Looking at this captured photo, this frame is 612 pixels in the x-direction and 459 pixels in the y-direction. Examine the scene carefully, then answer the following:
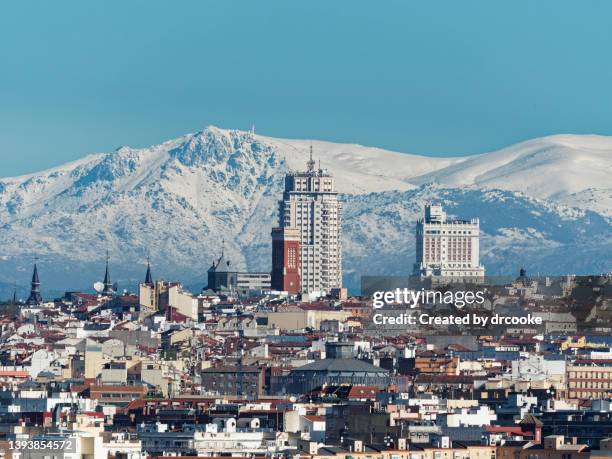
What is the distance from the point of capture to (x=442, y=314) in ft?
438

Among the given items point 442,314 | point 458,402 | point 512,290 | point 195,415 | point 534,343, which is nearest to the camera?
point 195,415

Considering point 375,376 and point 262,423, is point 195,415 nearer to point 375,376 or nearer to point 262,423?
point 262,423

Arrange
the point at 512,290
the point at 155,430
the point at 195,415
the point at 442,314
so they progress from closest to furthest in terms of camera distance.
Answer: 1. the point at 155,430
2. the point at 195,415
3. the point at 442,314
4. the point at 512,290

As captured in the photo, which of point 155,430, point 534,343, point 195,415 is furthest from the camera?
point 534,343

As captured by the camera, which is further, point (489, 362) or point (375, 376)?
point (489, 362)

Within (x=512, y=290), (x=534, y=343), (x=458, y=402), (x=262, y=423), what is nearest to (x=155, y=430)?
(x=262, y=423)

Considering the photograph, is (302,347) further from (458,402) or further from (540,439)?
(540,439)

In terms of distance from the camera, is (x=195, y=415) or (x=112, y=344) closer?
(x=195, y=415)

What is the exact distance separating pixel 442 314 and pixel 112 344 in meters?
40.2

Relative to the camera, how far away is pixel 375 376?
13788cm

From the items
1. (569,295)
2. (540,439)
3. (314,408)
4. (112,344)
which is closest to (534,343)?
(569,295)

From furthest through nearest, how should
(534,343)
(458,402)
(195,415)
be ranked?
(534,343)
(458,402)
(195,415)

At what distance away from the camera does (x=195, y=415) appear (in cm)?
11169

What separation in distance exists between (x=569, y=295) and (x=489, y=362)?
4325 mm
